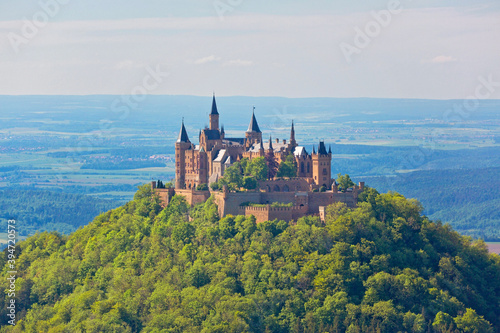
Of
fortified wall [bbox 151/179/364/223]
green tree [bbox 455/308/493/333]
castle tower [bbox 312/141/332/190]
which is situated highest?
castle tower [bbox 312/141/332/190]

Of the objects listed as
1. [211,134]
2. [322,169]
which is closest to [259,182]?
[322,169]

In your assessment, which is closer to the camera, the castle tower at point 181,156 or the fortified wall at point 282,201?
the fortified wall at point 282,201

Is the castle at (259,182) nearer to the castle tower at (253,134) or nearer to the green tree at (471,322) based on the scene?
the castle tower at (253,134)

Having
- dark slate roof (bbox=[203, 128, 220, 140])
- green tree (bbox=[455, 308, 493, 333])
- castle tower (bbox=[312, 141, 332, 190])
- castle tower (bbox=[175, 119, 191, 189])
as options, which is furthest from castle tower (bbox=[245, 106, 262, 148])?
green tree (bbox=[455, 308, 493, 333])

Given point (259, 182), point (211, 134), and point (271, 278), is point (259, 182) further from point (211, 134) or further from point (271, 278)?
point (271, 278)

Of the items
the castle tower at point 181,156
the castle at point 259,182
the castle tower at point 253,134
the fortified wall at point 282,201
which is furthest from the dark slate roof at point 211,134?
the fortified wall at point 282,201

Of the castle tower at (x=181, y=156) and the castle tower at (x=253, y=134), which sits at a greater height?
the castle tower at (x=253, y=134)

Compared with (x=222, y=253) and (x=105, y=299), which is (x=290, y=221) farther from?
(x=105, y=299)

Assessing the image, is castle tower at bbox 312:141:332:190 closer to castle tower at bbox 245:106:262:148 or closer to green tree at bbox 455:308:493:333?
castle tower at bbox 245:106:262:148
